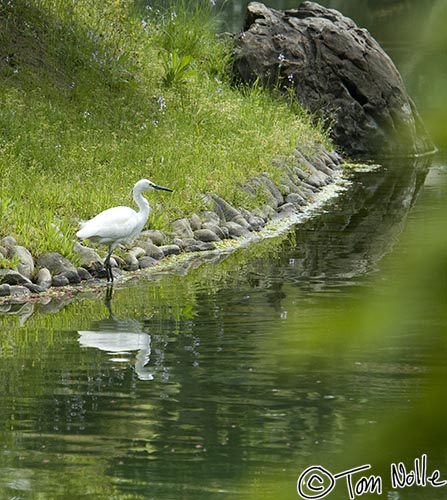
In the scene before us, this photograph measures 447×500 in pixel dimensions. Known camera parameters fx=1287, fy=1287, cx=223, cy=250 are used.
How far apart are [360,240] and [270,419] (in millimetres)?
9709

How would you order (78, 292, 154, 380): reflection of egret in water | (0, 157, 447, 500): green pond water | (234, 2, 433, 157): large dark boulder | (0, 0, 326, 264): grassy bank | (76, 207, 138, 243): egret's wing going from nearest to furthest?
(0, 157, 447, 500): green pond water
(78, 292, 154, 380): reflection of egret in water
(76, 207, 138, 243): egret's wing
(0, 0, 326, 264): grassy bank
(234, 2, 433, 157): large dark boulder

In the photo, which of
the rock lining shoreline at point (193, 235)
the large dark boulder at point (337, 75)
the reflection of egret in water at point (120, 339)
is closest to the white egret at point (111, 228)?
the rock lining shoreline at point (193, 235)

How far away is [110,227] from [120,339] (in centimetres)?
278

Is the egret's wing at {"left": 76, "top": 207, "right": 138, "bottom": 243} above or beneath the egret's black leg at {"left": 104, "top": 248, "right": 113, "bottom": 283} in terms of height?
above

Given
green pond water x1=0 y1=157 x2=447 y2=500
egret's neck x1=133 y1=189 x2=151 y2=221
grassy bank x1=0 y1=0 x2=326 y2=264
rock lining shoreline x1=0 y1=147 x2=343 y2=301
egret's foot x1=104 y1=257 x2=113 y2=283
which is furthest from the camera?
grassy bank x1=0 y1=0 x2=326 y2=264

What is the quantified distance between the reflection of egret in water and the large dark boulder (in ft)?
49.3

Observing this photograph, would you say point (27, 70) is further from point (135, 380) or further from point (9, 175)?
point (135, 380)

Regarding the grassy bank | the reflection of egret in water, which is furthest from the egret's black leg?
the reflection of egret in water

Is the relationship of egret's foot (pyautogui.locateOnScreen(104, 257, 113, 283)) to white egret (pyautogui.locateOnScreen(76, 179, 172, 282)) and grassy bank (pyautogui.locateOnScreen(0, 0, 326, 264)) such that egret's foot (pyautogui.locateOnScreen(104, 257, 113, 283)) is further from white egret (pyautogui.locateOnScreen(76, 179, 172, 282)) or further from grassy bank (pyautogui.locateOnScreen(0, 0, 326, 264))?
grassy bank (pyautogui.locateOnScreen(0, 0, 326, 264))

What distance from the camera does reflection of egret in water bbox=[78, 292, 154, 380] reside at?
8812 millimetres

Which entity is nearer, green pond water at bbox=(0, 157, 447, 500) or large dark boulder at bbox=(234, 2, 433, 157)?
green pond water at bbox=(0, 157, 447, 500)

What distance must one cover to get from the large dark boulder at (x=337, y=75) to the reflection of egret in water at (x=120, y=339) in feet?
49.3

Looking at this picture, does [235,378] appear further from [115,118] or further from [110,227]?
[115,118]

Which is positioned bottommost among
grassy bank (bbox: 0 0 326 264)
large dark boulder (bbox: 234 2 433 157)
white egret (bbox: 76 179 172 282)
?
white egret (bbox: 76 179 172 282)
